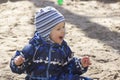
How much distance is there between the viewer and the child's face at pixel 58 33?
2711 mm

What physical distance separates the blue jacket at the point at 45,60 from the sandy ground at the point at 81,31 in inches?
33.3

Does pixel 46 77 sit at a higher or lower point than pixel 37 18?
lower

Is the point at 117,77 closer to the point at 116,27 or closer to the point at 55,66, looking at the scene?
the point at 55,66

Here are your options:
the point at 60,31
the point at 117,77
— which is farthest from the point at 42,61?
the point at 117,77

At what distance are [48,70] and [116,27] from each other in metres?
2.57

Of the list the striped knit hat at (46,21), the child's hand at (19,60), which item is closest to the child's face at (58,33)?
the striped knit hat at (46,21)

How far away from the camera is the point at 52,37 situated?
2734mm

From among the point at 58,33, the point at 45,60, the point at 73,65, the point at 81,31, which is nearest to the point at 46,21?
the point at 58,33


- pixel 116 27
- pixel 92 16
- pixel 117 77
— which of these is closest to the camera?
pixel 117 77

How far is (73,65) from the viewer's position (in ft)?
9.38

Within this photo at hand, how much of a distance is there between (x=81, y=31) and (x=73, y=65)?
2.22 m

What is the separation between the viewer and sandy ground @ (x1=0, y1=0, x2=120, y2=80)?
3904mm

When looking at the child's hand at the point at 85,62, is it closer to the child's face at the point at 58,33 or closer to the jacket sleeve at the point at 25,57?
the child's face at the point at 58,33

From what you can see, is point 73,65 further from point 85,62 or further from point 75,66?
point 85,62
